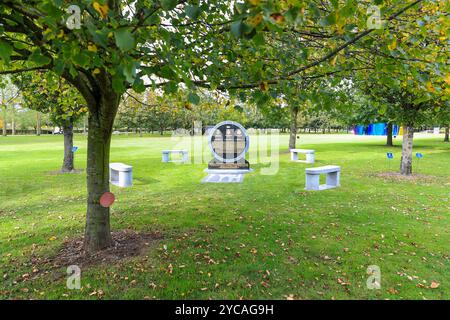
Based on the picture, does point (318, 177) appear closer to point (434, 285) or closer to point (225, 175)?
point (225, 175)

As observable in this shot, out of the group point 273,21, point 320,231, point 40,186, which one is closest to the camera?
point 273,21

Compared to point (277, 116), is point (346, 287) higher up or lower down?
lower down

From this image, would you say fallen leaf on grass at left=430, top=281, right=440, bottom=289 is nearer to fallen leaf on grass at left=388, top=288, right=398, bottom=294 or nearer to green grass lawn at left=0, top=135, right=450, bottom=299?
green grass lawn at left=0, top=135, right=450, bottom=299

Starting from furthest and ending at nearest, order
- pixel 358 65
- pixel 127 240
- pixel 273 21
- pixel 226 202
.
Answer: pixel 226 202
pixel 127 240
pixel 358 65
pixel 273 21

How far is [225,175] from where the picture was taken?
1465 cm

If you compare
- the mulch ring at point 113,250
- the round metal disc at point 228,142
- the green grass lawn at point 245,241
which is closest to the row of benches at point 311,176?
the green grass lawn at point 245,241

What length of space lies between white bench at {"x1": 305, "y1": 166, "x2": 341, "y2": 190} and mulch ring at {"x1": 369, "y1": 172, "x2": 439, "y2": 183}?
3050 mm

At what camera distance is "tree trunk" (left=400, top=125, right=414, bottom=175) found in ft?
43.9

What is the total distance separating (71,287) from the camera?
4.34 m

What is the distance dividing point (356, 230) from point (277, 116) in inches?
130

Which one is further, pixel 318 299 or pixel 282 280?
pixel 282 280

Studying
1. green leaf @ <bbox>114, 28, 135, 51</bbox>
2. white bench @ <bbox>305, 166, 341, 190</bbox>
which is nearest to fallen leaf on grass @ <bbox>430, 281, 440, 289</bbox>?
green leaf @ <bbox>114, 28, 135, 51</bbox>

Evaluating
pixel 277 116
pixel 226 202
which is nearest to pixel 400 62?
pixel 277 116
